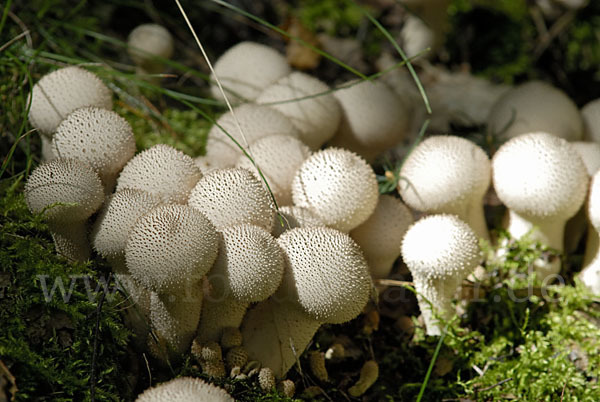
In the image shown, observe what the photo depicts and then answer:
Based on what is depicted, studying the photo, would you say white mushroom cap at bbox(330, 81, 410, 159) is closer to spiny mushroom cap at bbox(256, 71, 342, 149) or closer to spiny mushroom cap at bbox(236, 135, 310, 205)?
spiny mushroom cap at bbox(256, 71, 342, 149)

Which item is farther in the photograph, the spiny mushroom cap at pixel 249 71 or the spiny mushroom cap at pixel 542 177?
the spiny mushroom cap at pixel 249 71

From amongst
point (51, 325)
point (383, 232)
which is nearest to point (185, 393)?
point (51, 325)

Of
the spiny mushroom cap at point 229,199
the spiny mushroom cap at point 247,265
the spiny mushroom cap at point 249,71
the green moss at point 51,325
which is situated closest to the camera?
the green moss at point 51,325

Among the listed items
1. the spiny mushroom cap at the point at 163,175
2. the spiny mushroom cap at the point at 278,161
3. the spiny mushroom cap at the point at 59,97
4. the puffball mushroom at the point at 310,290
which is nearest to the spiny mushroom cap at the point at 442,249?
the puffball mushroom at the point at 310,290

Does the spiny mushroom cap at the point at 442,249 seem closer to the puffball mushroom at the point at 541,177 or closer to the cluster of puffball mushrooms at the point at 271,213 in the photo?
the cluster of puffball mushrooms at the point at 271,213

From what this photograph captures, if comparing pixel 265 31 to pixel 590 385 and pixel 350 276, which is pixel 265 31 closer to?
pixel 350 276

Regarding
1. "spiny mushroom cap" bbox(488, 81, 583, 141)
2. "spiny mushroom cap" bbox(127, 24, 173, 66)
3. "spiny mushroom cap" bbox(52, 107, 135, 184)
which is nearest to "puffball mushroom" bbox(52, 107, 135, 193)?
"spiny mushroom cap" bbox(52, 107, 135, 184)

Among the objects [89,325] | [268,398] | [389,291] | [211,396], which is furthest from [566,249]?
[89,325]
